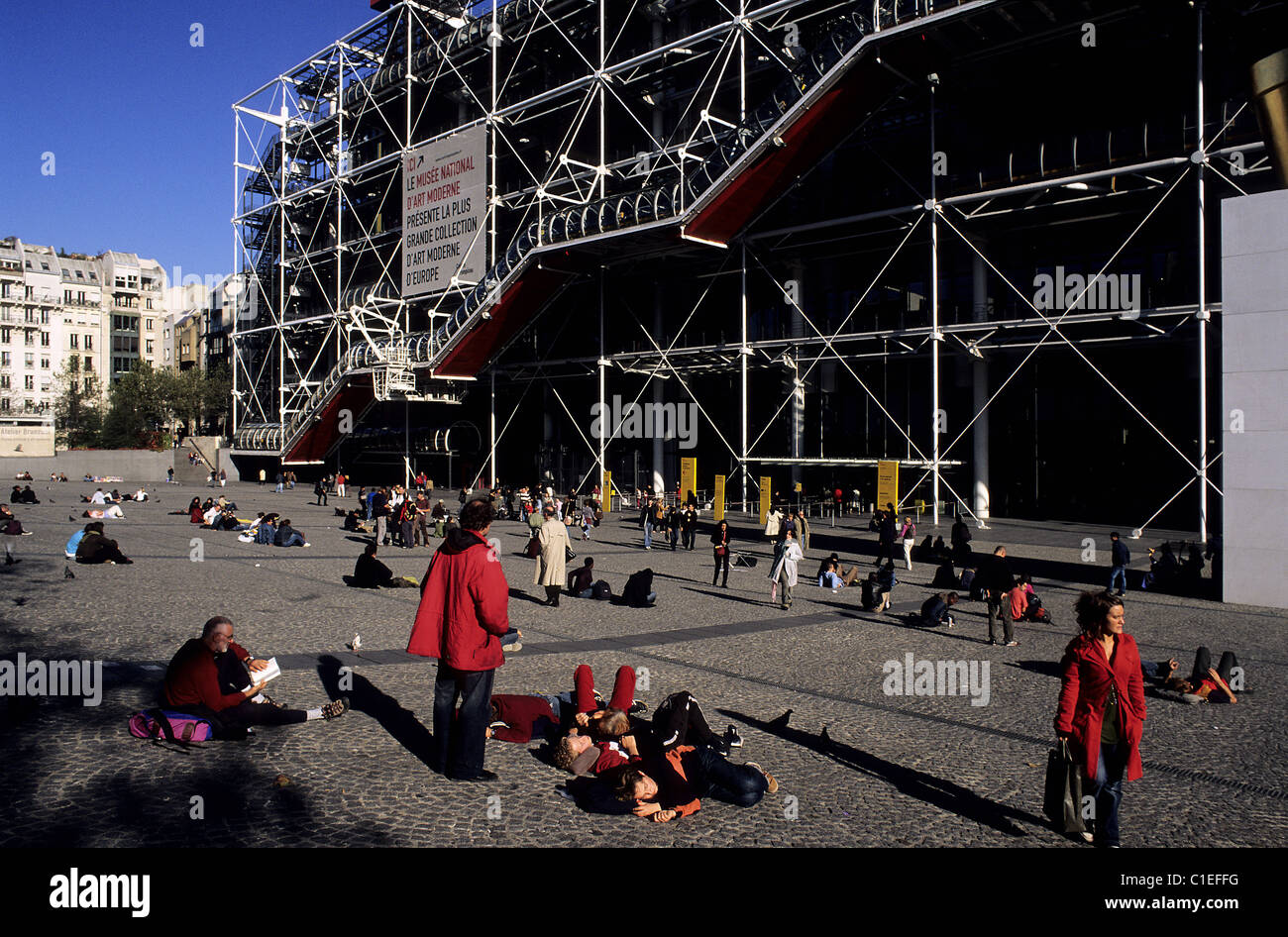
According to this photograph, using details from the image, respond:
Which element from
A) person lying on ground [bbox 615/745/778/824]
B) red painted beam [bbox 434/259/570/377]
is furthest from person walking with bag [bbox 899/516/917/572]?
red painted beam [bbox 434/259/570/377]

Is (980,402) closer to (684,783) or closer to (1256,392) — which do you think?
(1256,392)

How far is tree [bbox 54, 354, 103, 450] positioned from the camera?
74938 mm

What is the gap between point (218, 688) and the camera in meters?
6.95

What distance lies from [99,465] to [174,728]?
208ft

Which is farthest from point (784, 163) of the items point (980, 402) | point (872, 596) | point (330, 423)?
point (330, 423)

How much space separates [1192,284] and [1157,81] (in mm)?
5719

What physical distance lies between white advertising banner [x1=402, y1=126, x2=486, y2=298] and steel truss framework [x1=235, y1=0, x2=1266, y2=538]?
0.84 meters

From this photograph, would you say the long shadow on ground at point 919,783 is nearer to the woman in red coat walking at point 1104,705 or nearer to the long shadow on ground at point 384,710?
the woman in red coat walking at point 1104,705

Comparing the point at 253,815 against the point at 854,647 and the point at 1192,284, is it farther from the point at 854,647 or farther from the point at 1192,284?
the point at 1192,284

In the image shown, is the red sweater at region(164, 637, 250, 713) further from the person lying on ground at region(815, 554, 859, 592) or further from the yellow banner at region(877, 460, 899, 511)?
the yellow banner at region(877, 460, 899, 511)

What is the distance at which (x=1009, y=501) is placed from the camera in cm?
2919

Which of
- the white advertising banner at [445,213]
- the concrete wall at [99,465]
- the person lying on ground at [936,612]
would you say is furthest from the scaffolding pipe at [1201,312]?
the concrete wall at [99,465]

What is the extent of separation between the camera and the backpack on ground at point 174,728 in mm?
6691
